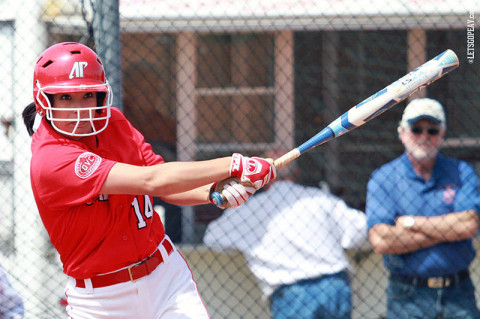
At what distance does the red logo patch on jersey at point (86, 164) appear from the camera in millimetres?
2295

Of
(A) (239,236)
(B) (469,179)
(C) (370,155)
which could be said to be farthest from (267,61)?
(B) (469,179)

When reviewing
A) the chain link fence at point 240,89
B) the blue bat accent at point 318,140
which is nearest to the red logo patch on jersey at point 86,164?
the blue bat accent at point 318,140

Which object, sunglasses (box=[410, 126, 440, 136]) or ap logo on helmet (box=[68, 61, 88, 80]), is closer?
ap logo on helmet (box=[68, 61, 88, 80])

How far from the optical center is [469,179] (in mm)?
3900

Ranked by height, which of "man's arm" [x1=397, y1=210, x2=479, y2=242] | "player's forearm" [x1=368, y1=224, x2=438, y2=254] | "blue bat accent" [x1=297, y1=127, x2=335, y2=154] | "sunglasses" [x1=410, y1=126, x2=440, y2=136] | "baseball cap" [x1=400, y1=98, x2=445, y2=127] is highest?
"baseball cap" [x1=400, y1=98, x2=445, y2=127]

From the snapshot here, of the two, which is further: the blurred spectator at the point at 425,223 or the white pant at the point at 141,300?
the blurred spectator at the point at 425,223

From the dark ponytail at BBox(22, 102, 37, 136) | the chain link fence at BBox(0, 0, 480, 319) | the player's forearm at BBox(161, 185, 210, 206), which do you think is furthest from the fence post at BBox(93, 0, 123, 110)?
the player's forearm at BBox(161, 185, 210, 206)

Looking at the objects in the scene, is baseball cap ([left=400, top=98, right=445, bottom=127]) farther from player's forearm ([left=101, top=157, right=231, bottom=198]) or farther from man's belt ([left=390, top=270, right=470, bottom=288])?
player's forearm ([left=101, top=157, right=231, bottom=198])

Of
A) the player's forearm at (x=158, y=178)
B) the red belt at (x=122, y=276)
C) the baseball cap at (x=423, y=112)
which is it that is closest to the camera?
the player's forearm at (x=158, y=178)

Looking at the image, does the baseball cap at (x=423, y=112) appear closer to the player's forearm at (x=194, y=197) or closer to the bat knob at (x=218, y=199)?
the player's forearm at (x=194, y=197)

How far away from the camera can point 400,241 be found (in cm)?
379

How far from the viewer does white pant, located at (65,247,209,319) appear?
2.50 metres

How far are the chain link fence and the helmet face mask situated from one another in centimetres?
125

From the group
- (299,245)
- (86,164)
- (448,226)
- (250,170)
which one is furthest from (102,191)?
(448,226)
